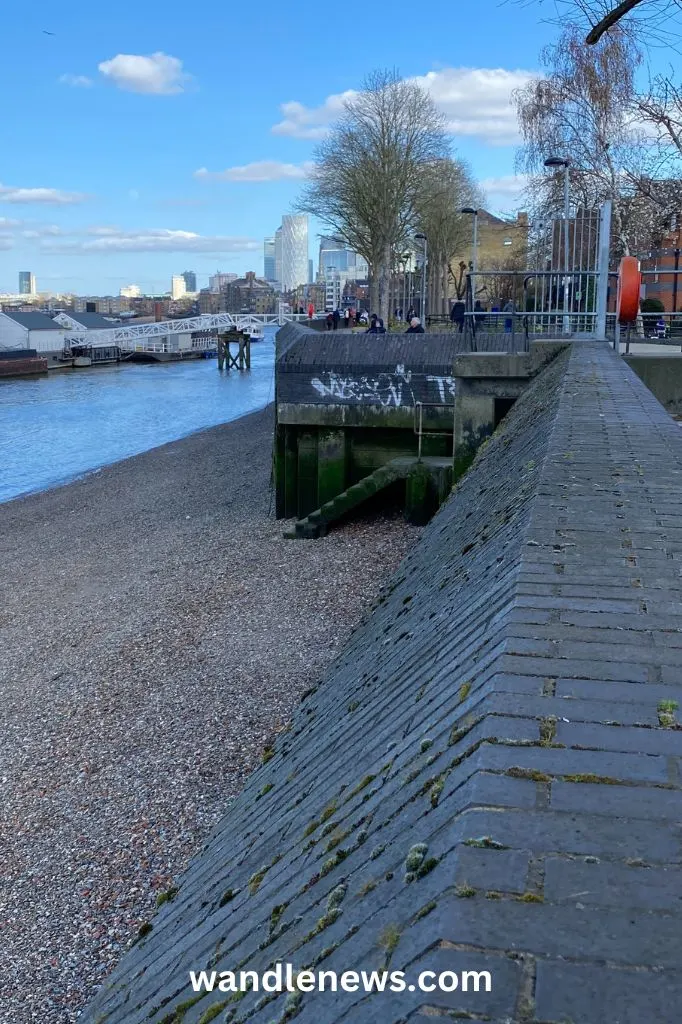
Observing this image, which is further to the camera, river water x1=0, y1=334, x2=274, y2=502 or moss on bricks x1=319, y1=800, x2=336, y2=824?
river water x1=0, y1=334, x2=274, y2=502

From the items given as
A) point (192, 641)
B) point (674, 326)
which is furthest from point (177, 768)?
point (674, 326)

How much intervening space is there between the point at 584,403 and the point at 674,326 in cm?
1506

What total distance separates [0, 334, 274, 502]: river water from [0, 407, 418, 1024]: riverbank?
48.7ft

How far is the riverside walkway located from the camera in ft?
5.71

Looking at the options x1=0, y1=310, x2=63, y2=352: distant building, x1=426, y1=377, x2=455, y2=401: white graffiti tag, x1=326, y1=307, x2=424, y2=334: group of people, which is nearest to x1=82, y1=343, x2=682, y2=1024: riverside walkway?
x1=426, y1=377, x2=455, y2=401: white graffiti tag

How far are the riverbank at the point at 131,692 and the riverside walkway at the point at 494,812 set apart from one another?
2.33 m

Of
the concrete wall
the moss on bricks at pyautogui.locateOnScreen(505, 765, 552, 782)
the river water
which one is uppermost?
the concrete wall

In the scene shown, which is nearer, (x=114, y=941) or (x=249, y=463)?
(x=114, y=941)

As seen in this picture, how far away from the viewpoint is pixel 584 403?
783cm

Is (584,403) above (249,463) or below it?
above

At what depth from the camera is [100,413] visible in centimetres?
5934

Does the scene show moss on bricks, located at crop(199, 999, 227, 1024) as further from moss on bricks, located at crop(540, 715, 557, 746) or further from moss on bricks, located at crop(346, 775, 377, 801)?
moss on bricks, located at crop(540, 715, 557, 746)

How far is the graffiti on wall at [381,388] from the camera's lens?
63.3 feet

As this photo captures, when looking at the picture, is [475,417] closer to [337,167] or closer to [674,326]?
[674,326]
